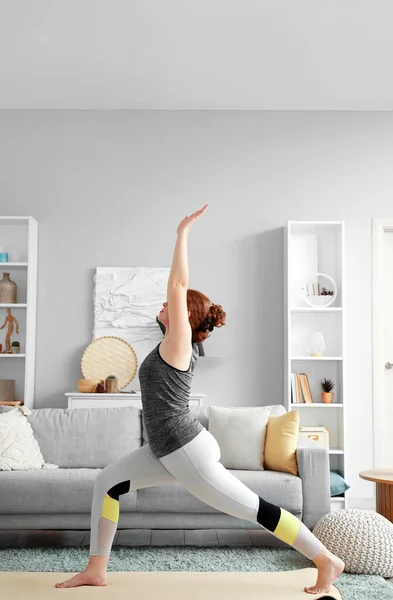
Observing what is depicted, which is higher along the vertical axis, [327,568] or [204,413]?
[204,413]

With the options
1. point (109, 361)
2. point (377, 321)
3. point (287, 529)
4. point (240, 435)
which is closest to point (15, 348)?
point (109, 361)

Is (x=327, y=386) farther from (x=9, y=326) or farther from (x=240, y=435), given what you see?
(x=9, y=326)

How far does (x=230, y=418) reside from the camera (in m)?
4.48

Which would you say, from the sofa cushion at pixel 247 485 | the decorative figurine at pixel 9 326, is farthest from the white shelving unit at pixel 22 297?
the sofa cushion at pixel 247 485

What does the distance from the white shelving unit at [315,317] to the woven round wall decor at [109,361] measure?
4.08 ft

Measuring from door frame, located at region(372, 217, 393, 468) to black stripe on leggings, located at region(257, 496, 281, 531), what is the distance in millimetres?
3194

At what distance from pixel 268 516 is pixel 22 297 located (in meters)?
3.63

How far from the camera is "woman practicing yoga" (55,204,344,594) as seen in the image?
2.73m

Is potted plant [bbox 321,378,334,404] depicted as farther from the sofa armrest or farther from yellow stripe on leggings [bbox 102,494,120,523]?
yellow stripe on leggings [bbox 102,494,120,523]

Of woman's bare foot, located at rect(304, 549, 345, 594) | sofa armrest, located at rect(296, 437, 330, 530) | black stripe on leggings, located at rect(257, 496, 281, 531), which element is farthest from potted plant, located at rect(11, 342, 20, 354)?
woman's bare foot, located at rect(304, 549, 345, 594)

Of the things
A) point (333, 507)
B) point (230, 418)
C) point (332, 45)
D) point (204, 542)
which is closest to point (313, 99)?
point (332, 45)

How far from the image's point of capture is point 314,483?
407 cm

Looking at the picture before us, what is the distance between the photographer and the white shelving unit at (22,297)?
5629 millimetres

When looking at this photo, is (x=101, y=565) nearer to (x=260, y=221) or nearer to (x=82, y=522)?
(x=82, y=522)
